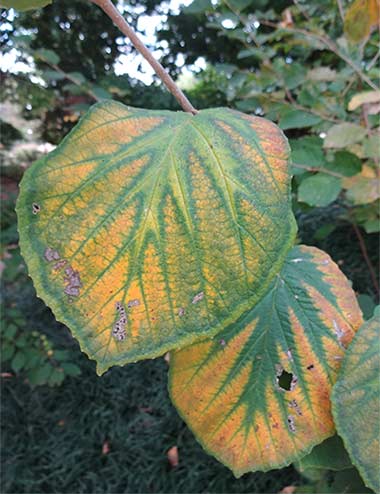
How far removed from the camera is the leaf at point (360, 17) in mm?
706

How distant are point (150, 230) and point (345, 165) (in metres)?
0.74

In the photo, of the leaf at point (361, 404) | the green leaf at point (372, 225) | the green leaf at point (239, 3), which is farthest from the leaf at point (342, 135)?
the leaf at point (361, 404)

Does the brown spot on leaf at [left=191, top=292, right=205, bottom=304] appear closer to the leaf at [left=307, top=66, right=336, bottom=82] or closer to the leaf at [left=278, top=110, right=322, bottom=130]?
the leaf at [left=278, top=110, right=322, bottom=130]

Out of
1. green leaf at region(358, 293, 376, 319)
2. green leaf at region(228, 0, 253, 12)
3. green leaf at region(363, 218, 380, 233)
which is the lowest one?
green leaf at region(363, 218, 380, 233)

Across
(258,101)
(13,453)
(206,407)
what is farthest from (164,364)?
(206,407)

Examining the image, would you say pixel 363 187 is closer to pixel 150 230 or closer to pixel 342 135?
pixel 342 135

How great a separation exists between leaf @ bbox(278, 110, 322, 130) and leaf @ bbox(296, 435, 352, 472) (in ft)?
2.07

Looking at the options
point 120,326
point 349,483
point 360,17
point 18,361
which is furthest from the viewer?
point 18,361

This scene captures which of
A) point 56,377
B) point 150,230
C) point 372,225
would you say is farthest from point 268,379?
point 56,377

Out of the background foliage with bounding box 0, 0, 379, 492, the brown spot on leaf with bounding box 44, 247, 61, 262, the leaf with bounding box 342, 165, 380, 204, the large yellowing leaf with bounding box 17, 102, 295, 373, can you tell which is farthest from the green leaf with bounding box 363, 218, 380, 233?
the brown spot on leaf with bounding box 44, 247, 61, 262

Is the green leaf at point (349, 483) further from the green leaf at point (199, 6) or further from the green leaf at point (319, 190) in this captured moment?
the green leaf at point (199, 6)

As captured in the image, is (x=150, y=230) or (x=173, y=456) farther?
(x=173, y=456)

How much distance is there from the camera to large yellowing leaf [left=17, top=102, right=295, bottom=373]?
A: 13.2 inches

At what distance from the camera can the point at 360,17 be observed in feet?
2.40
